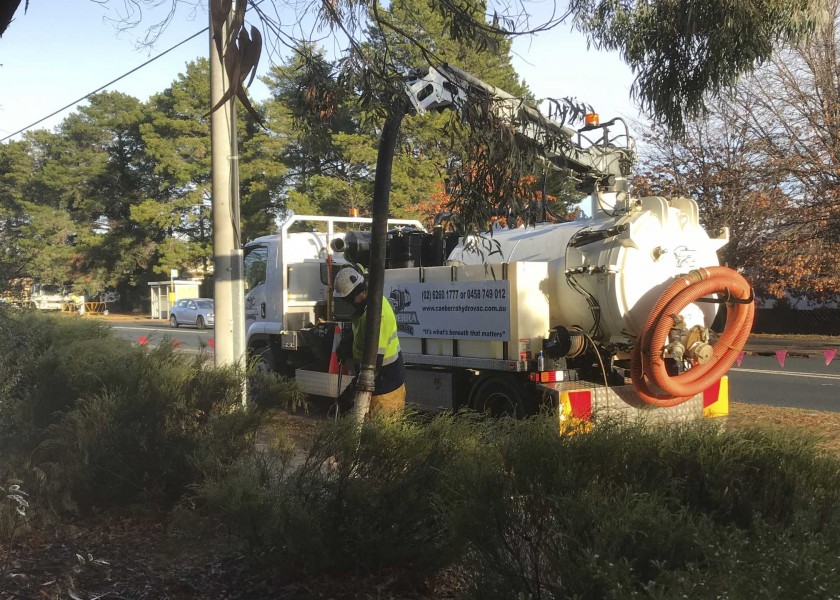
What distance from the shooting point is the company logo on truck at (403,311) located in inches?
380

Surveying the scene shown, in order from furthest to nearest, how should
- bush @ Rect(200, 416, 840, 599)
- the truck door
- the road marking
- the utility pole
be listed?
the road marking < the truck door < the utility pole < bush @ Rect(200, 416, 840, 599)

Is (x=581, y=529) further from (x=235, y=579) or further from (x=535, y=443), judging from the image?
(x=235, y=579)

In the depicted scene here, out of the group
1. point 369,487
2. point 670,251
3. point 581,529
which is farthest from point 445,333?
point 581,529

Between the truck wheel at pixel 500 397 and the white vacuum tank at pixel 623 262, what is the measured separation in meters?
0.81

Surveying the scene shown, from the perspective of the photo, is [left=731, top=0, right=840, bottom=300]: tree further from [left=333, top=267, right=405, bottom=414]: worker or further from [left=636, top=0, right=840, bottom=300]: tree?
[left=333, top=267, right=405, bottom=414]: worker

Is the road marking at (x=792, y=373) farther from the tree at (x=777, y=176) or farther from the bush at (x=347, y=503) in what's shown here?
the bush at (x=347, y=503)

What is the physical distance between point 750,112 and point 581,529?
20.9 metres

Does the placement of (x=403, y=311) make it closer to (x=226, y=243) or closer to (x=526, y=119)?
(x=226, y=243)

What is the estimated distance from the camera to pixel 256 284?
1243cm

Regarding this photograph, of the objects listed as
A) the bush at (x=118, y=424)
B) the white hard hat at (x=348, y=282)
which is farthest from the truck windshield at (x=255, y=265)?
the white hard hat at (x=348, y=282)

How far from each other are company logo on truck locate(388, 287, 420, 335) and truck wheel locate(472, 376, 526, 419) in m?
1.22

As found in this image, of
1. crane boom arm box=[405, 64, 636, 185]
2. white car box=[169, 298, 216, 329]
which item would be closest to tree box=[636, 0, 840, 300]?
crane boom arm box=[405, 64, 636, 185]

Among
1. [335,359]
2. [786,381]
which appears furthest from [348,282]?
[786,381]

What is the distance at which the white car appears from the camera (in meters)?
38.1
